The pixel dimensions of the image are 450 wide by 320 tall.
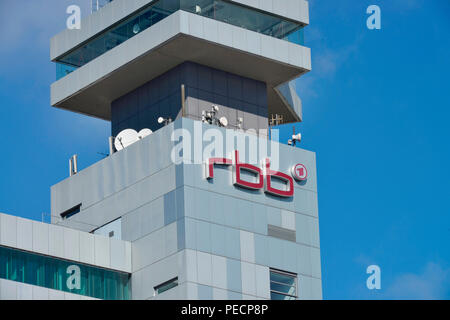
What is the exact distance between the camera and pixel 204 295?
3361 inches

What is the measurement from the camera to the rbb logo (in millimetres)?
88750

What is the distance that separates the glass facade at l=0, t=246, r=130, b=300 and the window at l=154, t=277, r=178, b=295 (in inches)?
102

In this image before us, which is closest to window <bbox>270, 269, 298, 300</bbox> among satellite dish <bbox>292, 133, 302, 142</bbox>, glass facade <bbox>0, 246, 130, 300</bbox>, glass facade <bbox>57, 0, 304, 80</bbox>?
glass facade <bbox>0, 246, 130, 300</bbox>

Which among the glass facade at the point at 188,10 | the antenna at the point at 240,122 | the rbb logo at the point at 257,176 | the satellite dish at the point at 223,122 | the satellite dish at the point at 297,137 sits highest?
the glass facade at the point at 188,10

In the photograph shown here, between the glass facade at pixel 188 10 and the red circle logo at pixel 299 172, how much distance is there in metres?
9.01

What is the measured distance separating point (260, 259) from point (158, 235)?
6.28 m

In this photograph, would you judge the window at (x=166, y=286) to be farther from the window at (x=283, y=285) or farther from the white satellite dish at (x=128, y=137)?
the white satellite dish at (x=128, y=137)

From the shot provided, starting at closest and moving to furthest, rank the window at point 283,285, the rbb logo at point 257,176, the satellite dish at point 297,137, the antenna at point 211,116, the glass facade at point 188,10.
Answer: the rbb logo at point 257,176
the window at point 283,285
the antenna at point 211,116
the glass facade at point 188,10
the satellite dish at point 297,137

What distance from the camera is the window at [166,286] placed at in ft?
283

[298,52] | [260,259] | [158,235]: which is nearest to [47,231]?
[158,235]

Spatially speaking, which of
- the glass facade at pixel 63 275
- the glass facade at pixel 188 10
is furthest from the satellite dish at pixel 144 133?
the glass facade at pixel 63 275

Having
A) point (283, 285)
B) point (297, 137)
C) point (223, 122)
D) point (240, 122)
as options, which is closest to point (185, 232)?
point (283, 285)

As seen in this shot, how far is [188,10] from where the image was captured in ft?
305

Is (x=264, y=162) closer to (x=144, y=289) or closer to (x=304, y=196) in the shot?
(x=304, y=196)
